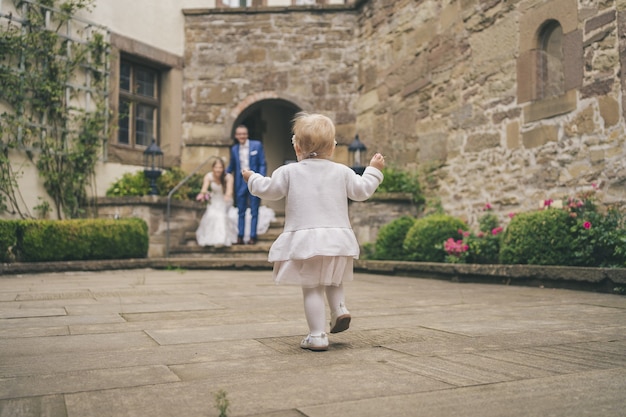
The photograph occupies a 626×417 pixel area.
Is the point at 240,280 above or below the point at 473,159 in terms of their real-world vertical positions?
below

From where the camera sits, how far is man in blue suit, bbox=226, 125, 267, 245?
9681mm

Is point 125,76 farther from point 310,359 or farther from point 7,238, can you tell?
point 310,359

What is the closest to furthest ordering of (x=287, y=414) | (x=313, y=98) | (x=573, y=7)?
(x=287, y=414)
(x=573, y=7)
(x=313, y=98)

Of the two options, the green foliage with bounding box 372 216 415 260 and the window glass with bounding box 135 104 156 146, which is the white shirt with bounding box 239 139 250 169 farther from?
the window glass with bounding box 135 104 156 146

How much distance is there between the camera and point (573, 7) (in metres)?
6.52

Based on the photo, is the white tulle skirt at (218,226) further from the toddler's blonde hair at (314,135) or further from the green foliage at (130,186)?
the toddler's blonde hair at (314,135)

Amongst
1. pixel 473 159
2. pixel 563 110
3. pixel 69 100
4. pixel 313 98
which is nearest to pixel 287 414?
pixel 563 110

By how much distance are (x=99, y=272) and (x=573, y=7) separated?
21.5 ft

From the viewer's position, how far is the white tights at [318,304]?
9.04 feet

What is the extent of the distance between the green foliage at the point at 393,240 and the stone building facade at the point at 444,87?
847 mm

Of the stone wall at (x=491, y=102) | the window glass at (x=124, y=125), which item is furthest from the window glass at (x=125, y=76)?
the stone wall at (x=491, y=102)

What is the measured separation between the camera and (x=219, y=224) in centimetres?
1012

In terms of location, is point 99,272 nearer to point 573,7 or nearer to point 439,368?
point 573,7

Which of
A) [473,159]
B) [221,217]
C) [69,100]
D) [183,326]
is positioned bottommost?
[183,326]
